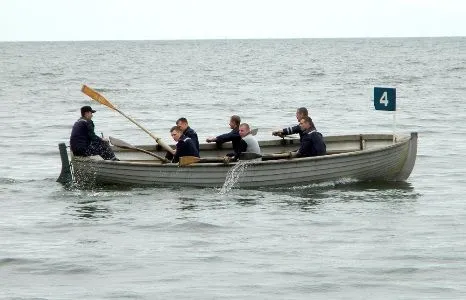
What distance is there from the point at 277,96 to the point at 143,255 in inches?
1715

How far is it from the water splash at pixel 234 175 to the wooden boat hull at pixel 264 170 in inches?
0.8

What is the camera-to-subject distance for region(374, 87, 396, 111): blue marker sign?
22484 mm

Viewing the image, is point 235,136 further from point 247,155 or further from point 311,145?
point 311,145

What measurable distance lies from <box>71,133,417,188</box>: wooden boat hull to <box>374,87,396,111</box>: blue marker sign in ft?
2.45

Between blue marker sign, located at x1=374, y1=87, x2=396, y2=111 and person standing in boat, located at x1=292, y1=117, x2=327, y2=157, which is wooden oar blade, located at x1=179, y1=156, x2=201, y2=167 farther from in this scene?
blue marker sign, located at x1=374, y1=87, x2=396, y2=111

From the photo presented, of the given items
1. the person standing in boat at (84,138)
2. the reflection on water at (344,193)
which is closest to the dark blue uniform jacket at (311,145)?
the reflection on water at (344,193)

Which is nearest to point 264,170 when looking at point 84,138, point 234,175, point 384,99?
point 234,175

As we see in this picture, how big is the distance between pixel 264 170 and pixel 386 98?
327 centimetres

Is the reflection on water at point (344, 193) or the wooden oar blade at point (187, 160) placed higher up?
the wooden oar blade at point (187, 160)

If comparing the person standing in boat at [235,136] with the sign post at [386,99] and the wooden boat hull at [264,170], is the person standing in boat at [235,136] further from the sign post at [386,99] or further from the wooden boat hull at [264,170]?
the sign post at [386,99]

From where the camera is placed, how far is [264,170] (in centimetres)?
2111

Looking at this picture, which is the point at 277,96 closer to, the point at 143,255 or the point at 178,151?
the point at 178,151

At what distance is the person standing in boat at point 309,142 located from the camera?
2122 centimetres

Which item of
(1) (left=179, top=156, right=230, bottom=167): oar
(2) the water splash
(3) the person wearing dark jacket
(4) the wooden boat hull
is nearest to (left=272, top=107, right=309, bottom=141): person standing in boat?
(4) the wooden boat hull
